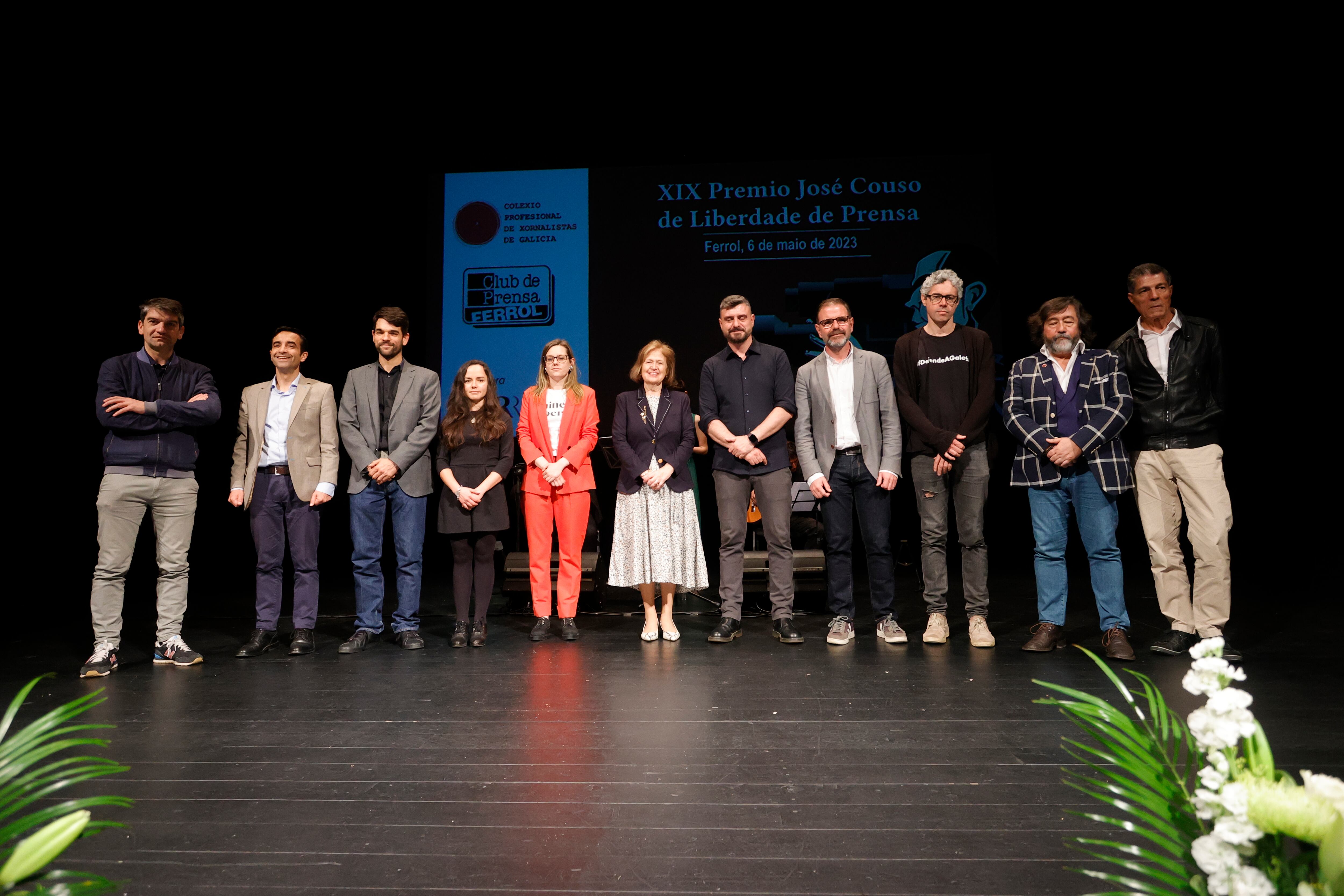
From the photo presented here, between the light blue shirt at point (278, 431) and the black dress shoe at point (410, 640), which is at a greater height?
the light blue shirt at point (278, 431)

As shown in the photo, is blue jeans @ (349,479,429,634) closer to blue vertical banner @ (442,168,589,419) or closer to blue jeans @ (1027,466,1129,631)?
blue vertical banner @ (442,168,589,419)

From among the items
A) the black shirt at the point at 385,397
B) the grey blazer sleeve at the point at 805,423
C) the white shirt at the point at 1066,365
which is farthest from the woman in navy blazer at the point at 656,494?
the white shirt at the point at 1066,365

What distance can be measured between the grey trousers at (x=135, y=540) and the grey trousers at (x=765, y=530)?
7.09 ft

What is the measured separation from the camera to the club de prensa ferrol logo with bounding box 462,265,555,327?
217 inches

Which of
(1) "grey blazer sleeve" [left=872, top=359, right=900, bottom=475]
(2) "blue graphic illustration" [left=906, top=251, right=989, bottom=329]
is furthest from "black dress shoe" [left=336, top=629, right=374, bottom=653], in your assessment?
(2) "blue graphic illustration" [left=906, top=251, right=989, bottom=329]

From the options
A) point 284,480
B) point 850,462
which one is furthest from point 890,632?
point 284,480

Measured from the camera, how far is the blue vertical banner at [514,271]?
18.0 feet

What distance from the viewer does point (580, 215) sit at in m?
5.57

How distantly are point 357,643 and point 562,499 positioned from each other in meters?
1.05

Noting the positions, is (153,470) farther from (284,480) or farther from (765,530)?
(765,530)

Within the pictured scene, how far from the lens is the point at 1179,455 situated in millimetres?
3109

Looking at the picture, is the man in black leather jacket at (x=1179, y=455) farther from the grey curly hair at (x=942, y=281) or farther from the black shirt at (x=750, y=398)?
the black shirt at (x=750, y=398)

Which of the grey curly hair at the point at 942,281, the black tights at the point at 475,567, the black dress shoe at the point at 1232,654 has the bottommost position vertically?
the black dress shoe at the point at 1232,654

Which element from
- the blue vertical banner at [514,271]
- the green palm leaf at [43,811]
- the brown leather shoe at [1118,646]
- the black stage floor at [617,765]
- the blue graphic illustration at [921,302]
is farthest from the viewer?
the blue vertical banner at [514,271]
